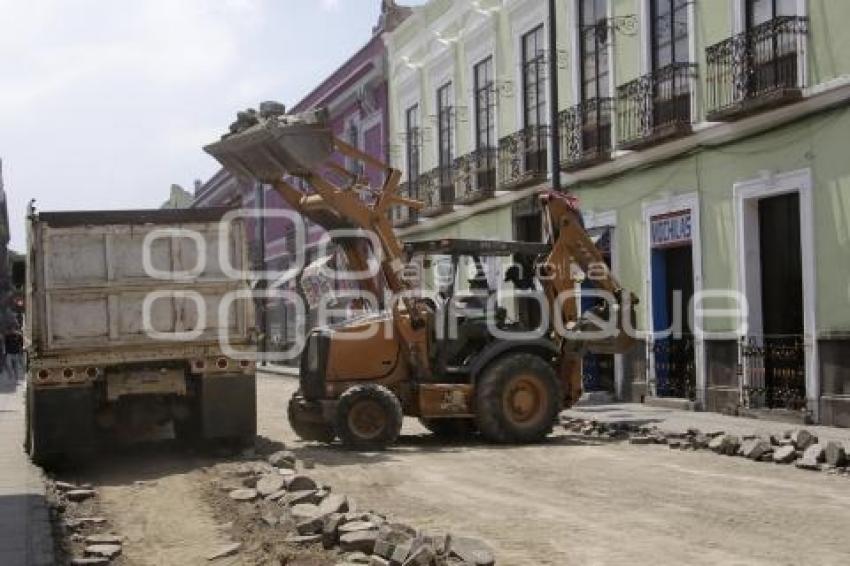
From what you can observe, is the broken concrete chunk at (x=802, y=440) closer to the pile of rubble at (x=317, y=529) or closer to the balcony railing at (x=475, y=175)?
the pile of rubble at (x=317, y=529)

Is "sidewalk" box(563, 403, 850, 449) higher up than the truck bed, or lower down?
lower down

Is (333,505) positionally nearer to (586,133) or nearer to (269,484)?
(269,484)

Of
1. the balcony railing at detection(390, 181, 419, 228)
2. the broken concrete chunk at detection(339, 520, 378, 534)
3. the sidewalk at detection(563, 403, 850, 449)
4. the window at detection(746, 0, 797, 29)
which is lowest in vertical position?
the sidewalk at detection(563, 403, 850, 449)

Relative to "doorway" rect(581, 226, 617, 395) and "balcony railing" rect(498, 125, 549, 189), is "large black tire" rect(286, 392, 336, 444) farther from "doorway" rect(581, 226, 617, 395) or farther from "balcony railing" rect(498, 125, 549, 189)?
"balcony railing" rect(498, 125, 549, 189)

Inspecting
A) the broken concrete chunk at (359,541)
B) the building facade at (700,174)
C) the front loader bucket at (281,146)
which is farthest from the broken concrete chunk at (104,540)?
the building facade at (700,174)

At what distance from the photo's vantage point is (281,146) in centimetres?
1309

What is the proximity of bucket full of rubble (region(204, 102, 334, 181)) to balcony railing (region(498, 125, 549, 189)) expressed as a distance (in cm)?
898

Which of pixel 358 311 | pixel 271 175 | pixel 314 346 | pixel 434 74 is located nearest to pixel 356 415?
pixel 314 346

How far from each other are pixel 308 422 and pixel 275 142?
11.2 feet

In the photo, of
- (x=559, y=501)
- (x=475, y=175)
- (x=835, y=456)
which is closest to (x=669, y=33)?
(x=475, y=175)

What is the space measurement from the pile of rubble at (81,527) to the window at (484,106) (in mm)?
15691

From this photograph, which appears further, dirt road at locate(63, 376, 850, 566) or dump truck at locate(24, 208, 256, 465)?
dump truck at locate(24, 208, 256, 465)

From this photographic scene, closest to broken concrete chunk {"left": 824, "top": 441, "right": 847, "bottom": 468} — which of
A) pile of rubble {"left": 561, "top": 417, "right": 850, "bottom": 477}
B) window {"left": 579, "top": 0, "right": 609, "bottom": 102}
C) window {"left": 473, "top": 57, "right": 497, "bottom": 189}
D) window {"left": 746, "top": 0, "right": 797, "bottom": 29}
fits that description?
pile of rubble {"left": 561, "top": 417, "right": 850, "bottom": 477}

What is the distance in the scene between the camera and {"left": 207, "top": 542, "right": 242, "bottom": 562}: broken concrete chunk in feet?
24.1
